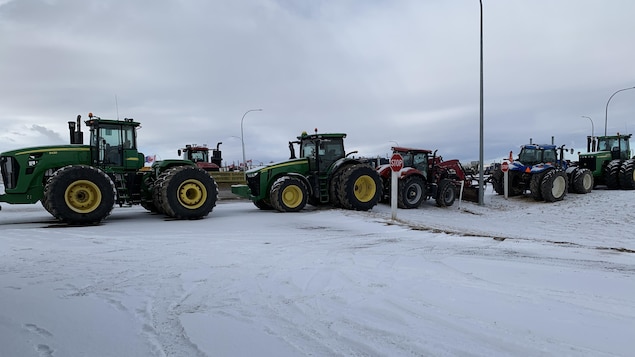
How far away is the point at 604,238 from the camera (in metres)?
9.75

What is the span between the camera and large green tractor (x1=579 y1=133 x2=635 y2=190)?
21328 mm

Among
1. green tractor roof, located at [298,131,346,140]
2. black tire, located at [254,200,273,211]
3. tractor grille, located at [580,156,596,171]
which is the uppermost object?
green tractor roof, located at [298,131,346,140]

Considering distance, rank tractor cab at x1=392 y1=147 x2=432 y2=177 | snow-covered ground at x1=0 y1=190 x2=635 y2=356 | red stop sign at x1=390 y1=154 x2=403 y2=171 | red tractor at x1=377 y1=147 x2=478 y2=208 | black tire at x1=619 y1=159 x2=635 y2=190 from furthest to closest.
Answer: black tire at x1=619 y1=159 x2=635 y2=190, tractor cab at x1=392 y1=147 x2=432 y2=177, red tractor at x1=377 y1=147 x2=478 y2=208, red stop sign at x1=390 y1=154 x2=403 y2=171, snow-covered ground at x1=0 y1=190 x2=635 y2=356

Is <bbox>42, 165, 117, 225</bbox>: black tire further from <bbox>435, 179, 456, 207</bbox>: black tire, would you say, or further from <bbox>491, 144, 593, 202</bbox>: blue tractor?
<bbox>491, 144, 593, 202</bbox>: blue tractor

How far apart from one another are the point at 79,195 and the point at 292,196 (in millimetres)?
5643

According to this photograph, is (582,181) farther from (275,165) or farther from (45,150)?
(45,150)

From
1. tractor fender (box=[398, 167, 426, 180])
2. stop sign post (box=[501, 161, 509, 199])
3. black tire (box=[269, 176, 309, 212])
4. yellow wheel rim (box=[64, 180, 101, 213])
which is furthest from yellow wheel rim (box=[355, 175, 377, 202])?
stop sign post (box=[501, 161, 509, 199])

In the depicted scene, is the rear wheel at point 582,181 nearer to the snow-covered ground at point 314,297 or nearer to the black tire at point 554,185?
the black tire at point 554,185

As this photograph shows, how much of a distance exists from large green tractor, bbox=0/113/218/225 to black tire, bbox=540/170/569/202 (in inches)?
539

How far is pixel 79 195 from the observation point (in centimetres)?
1014

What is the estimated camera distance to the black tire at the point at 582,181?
20406mm

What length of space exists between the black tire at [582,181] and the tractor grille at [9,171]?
21.2 metres

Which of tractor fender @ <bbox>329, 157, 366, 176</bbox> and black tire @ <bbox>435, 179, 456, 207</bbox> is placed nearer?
tractor fender @ <bbox>329, 157, 366, 176</bbox>

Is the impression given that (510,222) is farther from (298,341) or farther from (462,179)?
(298,341)
